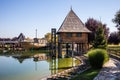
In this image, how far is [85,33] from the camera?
133 feet

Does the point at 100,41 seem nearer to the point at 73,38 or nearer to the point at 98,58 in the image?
the point at 73,38

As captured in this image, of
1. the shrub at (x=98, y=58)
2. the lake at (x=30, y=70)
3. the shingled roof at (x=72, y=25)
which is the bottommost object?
the lake at (x=30, y=70)

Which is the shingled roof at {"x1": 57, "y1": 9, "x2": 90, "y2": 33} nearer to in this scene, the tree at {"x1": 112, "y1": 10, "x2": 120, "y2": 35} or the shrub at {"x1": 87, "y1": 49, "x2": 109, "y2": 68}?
the tree at {"x1": 112, "y1": 10, "x2": 120, "y2": 35}

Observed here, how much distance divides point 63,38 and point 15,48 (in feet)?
90.3

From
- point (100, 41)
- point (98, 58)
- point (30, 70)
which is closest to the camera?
point (98, 58)

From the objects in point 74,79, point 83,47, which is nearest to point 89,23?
point 83,47

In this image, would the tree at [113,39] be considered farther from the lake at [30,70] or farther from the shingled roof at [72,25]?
the lake at [30,70]

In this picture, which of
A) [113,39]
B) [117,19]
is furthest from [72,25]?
[113,39]

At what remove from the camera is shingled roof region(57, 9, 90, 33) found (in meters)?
39.5

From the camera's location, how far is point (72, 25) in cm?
4022

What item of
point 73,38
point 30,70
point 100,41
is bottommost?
point 30,70

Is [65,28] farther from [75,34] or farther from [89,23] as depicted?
[89,23]

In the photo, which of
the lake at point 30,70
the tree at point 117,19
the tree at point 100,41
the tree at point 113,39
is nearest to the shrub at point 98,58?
the lake at point 30,70

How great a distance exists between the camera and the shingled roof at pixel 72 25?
3950 cm
